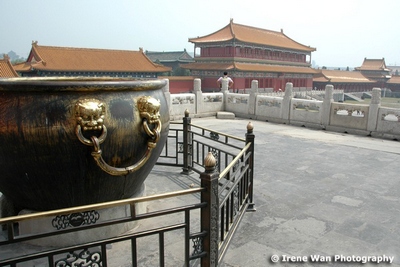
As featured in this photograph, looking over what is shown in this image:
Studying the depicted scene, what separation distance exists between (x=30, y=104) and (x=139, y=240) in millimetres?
1720

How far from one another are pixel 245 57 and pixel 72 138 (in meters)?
29.9

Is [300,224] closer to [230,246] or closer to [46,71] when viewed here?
[230,246]

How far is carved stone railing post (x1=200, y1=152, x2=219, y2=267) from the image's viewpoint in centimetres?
257

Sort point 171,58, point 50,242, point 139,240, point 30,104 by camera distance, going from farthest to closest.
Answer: point 171,58 < point 139,240 < point 50,242 < point 30,104

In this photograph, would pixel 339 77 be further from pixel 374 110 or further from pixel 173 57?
pixel 374 110

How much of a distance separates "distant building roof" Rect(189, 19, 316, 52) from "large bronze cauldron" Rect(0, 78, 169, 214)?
27885 mm

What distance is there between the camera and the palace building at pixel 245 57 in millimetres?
30484

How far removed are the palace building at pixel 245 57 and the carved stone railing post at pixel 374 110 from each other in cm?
2042

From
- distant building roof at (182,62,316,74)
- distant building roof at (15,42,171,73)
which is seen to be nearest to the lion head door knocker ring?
distant building roof at (15,42,171,73)

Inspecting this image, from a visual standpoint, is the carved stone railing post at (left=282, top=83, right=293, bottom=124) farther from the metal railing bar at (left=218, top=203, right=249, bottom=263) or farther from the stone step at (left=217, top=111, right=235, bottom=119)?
the metal railing bar at (left=218, top=203, right=249, bottom=263)

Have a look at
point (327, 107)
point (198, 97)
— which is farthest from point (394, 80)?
point (198, 97)

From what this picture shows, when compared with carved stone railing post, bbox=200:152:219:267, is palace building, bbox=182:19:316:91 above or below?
above

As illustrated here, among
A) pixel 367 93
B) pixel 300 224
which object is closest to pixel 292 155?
pixel 300 224

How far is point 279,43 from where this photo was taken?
35.4 m
